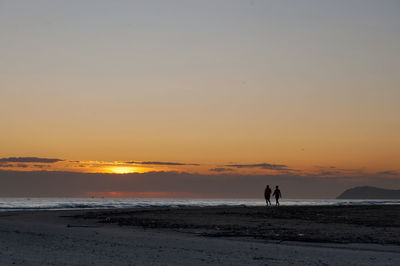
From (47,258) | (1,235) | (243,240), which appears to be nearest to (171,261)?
(47,258)

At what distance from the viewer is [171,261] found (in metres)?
13.9

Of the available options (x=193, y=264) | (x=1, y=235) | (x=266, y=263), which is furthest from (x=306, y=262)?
(x=1, y=235)

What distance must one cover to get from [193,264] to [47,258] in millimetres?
4055

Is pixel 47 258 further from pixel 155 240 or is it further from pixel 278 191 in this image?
pixel 278 191

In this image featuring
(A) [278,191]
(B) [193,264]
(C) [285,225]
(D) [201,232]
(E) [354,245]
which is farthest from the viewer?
(A) [278,191]

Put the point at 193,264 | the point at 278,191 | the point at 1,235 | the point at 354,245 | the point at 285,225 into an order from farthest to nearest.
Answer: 1. the point at 278,191
2. the point at 285,225
3. the point at 1,235
4. the point at 354,245
5. the point at 193,264

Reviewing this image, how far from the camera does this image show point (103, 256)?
47.9 feet

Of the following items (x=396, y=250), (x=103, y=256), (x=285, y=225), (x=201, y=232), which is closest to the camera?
(x=103, y=256)

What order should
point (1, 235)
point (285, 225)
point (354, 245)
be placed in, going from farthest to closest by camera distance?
point (285, 225) < point (1, 235) < point (354, 245)

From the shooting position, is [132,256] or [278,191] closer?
[132,256]

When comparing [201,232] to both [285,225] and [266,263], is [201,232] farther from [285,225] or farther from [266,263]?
[266,263]

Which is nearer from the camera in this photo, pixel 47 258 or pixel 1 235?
pixel 47 258

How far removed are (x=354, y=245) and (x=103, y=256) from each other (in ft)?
30.3

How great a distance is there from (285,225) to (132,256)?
14108mm
